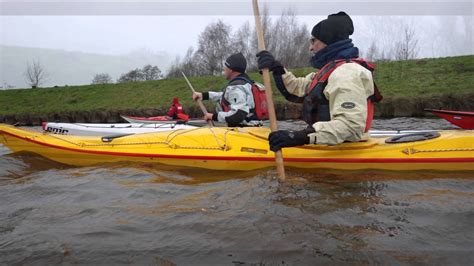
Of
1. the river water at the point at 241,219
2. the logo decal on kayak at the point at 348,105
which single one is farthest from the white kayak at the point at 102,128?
the logo decal on kayak at the point at 348,105

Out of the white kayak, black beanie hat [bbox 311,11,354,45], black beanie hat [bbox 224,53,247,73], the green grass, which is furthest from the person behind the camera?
the green grass

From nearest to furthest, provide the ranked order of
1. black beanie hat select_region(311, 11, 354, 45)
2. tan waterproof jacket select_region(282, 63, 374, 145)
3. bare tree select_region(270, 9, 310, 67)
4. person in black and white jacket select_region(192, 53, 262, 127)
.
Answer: tan waterproof jacket select_region(282, 63, 374, 145) < black beanie hat select_region(311, 11, 354, 45) < person in black and white jacket select_region(192, 53, 262, 127) < bare tree select_region(270, 9, 310, 67)

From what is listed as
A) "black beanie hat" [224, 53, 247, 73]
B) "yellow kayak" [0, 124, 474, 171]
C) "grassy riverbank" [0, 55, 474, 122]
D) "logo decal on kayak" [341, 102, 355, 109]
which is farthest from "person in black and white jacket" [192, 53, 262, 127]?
"grassy riverbank" [0, 55, 474, 122]

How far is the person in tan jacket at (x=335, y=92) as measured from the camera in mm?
3510

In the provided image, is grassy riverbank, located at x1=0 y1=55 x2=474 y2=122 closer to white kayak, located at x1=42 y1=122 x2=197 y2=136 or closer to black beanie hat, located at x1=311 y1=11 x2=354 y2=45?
white kayak, located at x1=42 y1=122 x2=197 y2=136

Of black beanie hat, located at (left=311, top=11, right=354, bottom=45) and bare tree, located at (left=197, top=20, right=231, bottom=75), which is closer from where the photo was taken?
black beanie hat, located at (left=311, top=11, right=354, bottom=45)

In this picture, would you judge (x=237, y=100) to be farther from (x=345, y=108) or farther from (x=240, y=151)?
(x=345, y=108)

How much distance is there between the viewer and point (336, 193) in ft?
11.1

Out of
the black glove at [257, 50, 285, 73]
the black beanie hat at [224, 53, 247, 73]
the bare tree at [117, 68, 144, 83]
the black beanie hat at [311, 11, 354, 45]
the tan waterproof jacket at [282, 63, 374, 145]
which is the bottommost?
the tan waterproof jacket at [282, 63, 374, 145]

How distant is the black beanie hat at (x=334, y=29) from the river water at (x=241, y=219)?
1.35 meters

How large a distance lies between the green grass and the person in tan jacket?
13.7 metres

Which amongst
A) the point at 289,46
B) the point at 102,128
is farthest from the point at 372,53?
the point at 102,128

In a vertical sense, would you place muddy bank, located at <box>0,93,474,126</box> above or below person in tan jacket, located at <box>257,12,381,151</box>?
below

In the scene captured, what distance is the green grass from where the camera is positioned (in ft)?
58.5
